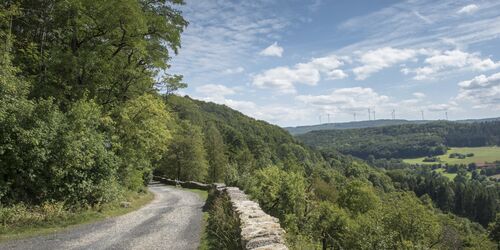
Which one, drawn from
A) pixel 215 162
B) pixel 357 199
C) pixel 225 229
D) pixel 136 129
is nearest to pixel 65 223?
pixel 225 229

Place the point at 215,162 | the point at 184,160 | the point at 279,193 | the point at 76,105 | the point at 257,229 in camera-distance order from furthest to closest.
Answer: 1. the point at 215,162
2. the point at 184,160
3. the point at 279,193
4. the point at 76,105
5. the point at 257,229

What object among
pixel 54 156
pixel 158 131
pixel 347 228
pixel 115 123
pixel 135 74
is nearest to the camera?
pixel 54 156

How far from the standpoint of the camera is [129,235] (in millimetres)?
14367

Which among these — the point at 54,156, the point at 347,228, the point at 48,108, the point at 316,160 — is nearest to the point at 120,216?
the point at 54,156

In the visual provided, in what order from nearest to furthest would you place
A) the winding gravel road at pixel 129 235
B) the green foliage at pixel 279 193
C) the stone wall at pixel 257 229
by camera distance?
the stone wall at pixel 257 229
the winding gravel road at pixel 129 235
the green foliage at pixel 279 193

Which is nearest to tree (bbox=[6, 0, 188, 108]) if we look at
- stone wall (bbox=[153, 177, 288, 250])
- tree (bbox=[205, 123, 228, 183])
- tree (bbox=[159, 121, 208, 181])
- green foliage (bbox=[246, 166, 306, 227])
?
green foliage (bbox=[246, 166, 306, 227])

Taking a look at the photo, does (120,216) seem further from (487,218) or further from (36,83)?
(487,218)

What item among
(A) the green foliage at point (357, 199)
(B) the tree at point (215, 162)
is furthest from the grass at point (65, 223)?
(B) the tree at point (215, 162)

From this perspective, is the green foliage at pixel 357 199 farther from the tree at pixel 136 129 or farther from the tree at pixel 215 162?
the tree at pixel 136 129

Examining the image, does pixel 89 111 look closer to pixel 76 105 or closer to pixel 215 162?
pixel 76 105

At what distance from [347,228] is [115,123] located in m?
25.6

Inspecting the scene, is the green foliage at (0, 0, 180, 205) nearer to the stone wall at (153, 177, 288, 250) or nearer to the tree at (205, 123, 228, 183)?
the stone wall at (153, 177, 288, 250)

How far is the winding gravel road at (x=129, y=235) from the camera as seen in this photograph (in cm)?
1266

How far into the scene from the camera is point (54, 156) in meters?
16.1
